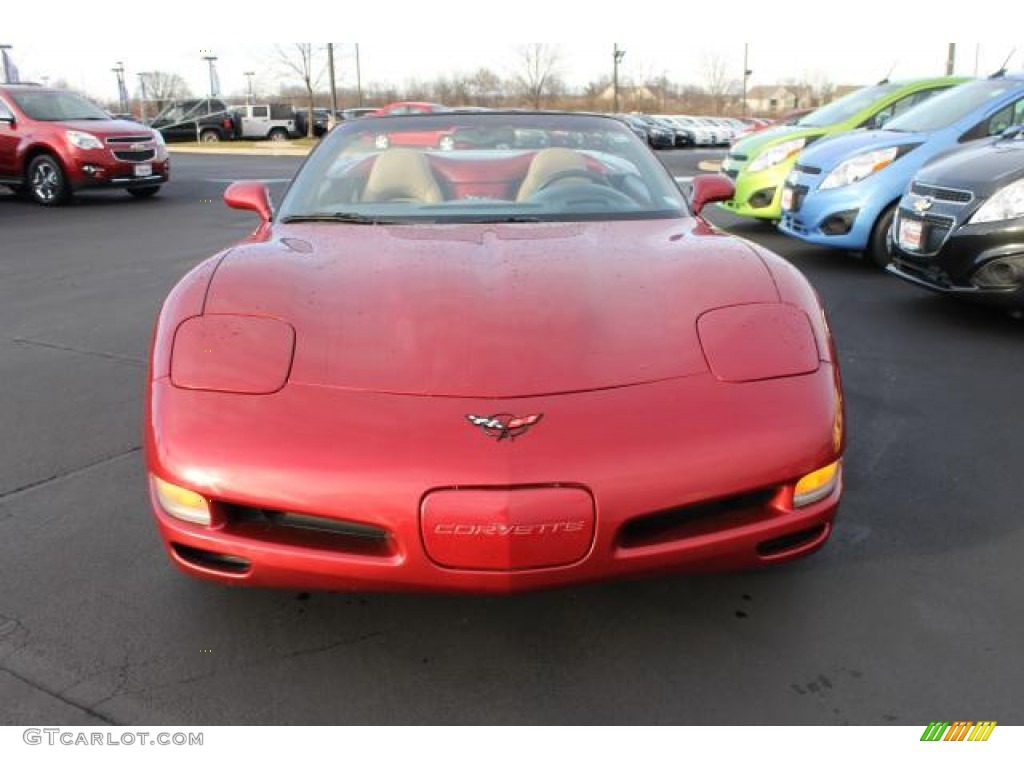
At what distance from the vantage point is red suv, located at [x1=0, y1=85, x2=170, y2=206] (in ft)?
39.3

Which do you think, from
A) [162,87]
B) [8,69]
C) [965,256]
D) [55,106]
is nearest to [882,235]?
[965,256]

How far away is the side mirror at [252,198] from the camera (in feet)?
11.3

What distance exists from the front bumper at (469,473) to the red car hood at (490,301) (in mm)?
94

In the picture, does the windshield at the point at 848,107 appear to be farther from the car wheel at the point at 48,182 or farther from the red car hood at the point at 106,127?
the car wheel at the point at 48,182

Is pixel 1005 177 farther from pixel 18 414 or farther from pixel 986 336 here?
pixel 18 414

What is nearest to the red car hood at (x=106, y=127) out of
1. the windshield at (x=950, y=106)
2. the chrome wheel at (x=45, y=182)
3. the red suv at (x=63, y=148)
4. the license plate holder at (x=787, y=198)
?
the red suv at (x=63, y=148)

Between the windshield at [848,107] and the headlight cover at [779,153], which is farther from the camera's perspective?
the windshield at [848,107]

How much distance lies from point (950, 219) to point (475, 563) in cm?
425

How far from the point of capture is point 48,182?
12297 millimetres

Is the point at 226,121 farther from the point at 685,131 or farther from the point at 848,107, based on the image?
the point at 848,107

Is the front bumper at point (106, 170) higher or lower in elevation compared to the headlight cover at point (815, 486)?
higher

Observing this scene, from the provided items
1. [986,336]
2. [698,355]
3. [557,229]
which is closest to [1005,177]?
[986,336]

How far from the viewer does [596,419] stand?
1958mm

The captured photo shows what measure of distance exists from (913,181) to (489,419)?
4542 millimetres
